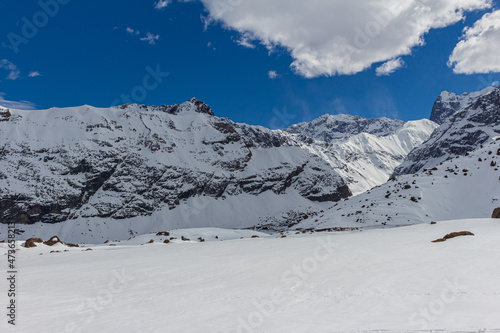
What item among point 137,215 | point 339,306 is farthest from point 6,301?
point 137,215

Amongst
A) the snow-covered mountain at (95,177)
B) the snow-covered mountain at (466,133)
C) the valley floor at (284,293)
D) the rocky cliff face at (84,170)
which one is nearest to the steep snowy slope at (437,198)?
the valley floor at (284,293)

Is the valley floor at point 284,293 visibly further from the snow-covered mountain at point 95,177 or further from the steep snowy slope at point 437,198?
the snow-covered mountain at point 95,177

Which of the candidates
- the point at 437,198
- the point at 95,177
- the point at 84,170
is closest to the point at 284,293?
the point at 437,198

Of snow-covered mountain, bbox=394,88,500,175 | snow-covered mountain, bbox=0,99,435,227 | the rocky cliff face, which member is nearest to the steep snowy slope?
snow-covered mountain, bbox=0,99,435,227

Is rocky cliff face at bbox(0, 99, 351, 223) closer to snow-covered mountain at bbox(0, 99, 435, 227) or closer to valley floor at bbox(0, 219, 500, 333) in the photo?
snow-covered mountain at bbox(0, 99, 435, 227)

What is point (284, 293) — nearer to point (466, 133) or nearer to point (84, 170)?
point (84, 170)

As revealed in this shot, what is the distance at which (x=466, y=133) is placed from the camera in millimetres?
173000

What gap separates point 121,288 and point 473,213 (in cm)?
3868

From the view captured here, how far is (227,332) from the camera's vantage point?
6152mm

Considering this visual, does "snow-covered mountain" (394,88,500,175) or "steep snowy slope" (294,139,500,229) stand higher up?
"snow-covered mountain" (394,88,500,175)

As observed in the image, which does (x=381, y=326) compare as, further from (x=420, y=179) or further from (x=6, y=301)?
(x=420, y=179)

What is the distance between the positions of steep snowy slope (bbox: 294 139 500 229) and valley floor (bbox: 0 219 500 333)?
2406cm

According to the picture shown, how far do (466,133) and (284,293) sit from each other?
20650 cm

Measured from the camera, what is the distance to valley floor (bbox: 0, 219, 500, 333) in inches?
253
